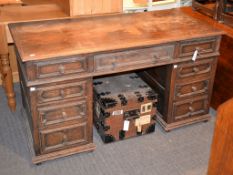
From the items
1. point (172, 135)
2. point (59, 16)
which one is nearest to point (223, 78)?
point (172, 135)

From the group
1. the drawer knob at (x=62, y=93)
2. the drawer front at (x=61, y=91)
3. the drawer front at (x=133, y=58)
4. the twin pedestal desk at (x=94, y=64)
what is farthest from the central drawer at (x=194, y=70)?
the drawer knob at (x=62, y=93)

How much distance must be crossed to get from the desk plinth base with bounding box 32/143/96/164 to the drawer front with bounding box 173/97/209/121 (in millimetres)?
669

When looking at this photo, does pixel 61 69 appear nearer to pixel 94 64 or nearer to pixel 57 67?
pixel 57 67

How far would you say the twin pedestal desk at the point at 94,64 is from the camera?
1.90m

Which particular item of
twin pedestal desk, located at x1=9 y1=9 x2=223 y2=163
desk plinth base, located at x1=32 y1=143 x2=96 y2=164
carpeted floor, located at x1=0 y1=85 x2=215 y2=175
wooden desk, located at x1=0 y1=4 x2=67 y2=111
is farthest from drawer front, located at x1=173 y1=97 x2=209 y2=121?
wooden desk, located at x1=0 y1=4 x2=67 y2=111

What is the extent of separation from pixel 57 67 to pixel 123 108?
1.90 feet

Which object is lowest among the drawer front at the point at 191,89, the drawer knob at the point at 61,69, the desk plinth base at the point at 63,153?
the desk plinth base at the point at 63,153

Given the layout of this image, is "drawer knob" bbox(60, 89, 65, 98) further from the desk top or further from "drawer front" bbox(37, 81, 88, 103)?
the desk top

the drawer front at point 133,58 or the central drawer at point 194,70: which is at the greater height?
the drawer front at point 133,58

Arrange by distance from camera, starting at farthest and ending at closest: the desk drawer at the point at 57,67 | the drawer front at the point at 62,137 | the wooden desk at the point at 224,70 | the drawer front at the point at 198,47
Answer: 1. the wooden desk at the point at 224,70
2. the drawer front at the point at 198,47
3. the drawer front at the point at 62,137
4. the desk drawer at the point at 57,67

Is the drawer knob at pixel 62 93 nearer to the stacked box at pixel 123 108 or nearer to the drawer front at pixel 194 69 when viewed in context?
the stacked box at pixel 123 108

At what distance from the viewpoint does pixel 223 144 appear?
104 cm

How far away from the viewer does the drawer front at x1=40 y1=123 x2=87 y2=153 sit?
6.77 ft

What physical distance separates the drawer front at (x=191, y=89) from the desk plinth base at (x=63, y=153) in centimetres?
71
